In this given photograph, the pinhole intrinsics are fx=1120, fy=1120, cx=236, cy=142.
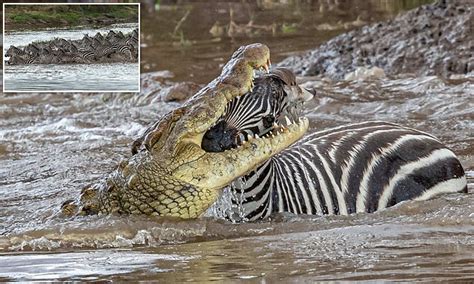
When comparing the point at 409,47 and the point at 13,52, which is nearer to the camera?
the point at 13,52

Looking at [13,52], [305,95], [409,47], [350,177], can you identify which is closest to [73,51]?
[13,52]

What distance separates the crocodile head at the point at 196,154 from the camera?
440 cm

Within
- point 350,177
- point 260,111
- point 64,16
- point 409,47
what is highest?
point 64,16

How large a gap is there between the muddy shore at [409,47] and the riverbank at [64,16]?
16.2 ft

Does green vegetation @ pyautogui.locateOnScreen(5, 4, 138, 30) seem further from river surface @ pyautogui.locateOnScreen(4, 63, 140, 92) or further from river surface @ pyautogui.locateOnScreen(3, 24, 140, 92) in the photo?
river surface @ pyautogui.locateOnScreen(4, 63, 140, 92)

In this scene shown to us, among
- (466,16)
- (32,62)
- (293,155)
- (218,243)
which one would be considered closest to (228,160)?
(218,243)

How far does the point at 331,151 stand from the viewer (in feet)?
17.1

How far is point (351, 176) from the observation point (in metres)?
5.07

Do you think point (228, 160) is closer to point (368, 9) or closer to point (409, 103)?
point (409, 103)

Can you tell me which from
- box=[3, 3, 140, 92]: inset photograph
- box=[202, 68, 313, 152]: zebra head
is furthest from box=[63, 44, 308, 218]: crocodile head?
box=[3, 3, 140, 92]: inset photograph

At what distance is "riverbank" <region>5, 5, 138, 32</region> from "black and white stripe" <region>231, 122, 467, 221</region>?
151cm

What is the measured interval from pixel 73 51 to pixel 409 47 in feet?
20.2

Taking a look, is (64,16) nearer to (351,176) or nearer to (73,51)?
(73,51)

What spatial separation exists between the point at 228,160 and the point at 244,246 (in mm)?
351
